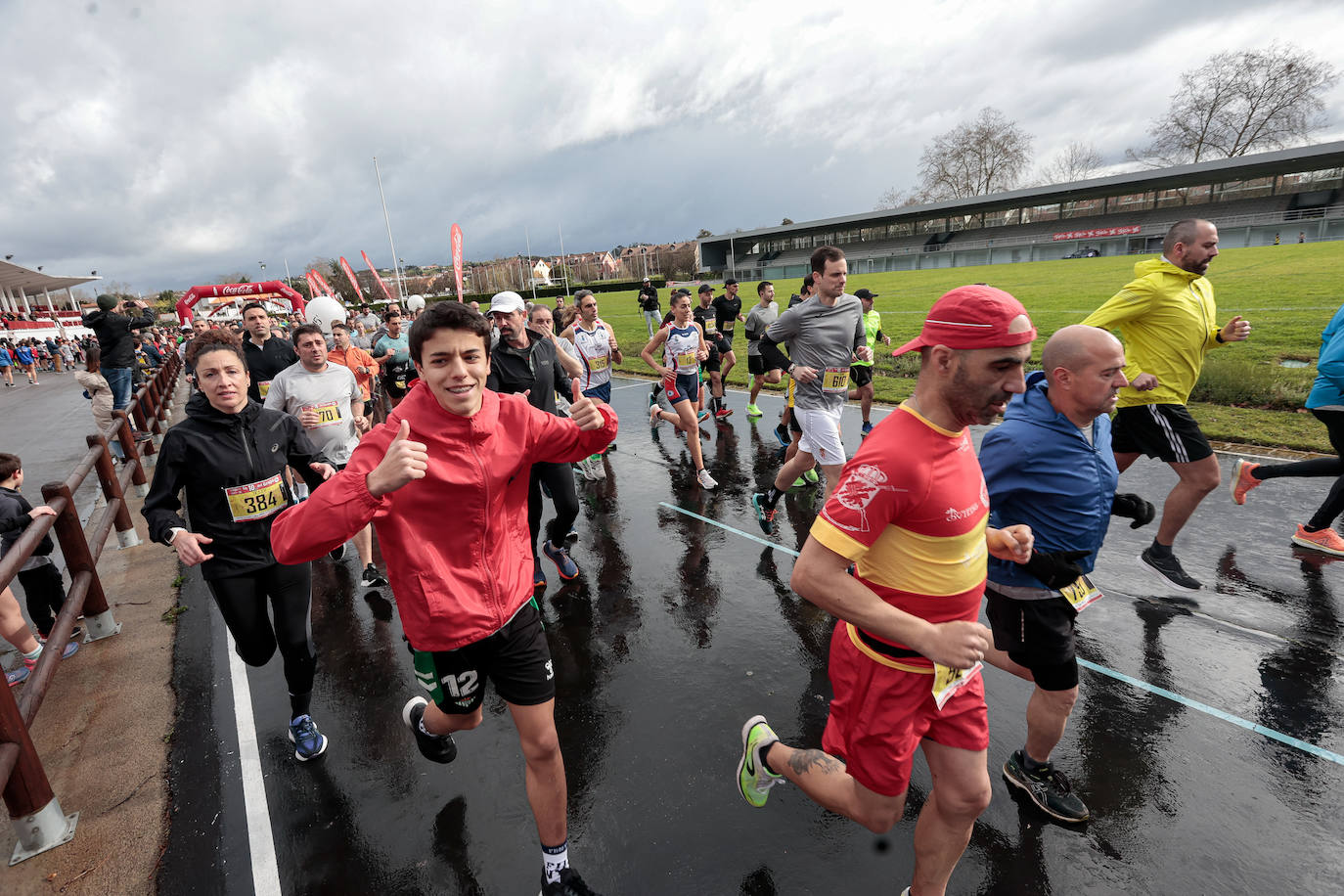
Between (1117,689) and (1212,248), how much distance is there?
2.90 metres

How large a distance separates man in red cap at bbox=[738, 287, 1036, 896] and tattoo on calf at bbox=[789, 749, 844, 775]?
1 centimetres

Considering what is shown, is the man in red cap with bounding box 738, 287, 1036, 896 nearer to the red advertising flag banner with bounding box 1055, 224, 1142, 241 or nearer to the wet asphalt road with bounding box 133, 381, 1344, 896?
the wet asphalt road with bounding box 133, 381, 1344, 896

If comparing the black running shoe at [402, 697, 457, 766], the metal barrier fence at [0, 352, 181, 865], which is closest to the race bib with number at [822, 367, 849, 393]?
the black running shoe at [402, 697, 457, 766]

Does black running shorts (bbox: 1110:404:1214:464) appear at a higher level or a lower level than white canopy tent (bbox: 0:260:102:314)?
lower

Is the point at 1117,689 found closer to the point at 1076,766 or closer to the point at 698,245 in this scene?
the point at 1076,766

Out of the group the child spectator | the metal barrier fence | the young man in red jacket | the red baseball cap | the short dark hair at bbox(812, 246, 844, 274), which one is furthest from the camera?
the short dark hair at bbox(812, 246, 844, 274)

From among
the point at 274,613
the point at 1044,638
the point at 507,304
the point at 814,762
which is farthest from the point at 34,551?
the point at 1044,638

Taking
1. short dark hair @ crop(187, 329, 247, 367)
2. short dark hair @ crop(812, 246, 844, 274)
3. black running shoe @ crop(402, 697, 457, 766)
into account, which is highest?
short dark hair @ crop(812, 246, 844, 274)

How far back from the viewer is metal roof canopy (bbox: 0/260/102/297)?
4400 centimetres

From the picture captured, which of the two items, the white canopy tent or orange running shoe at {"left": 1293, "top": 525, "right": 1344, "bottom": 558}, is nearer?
orange running shoe at {"left": 1293, "top": 525, "right": 1344, "bottom": 558}

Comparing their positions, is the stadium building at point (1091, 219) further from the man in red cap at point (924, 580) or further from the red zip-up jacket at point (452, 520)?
the red zip-up jacket at point (452, 520)

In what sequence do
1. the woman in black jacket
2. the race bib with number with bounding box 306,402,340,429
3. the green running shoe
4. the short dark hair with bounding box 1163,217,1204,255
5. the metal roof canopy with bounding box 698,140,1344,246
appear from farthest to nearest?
the metal roof canopy with bounding box 698,140,1344,246
the race bib with number with bounding box 306,402,340,429
the short dark hair with bounding box 1163,217,1204,255
the woman in black jacket
the green running shoe

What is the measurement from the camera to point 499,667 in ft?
8.11

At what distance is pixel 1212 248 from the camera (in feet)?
13.4
